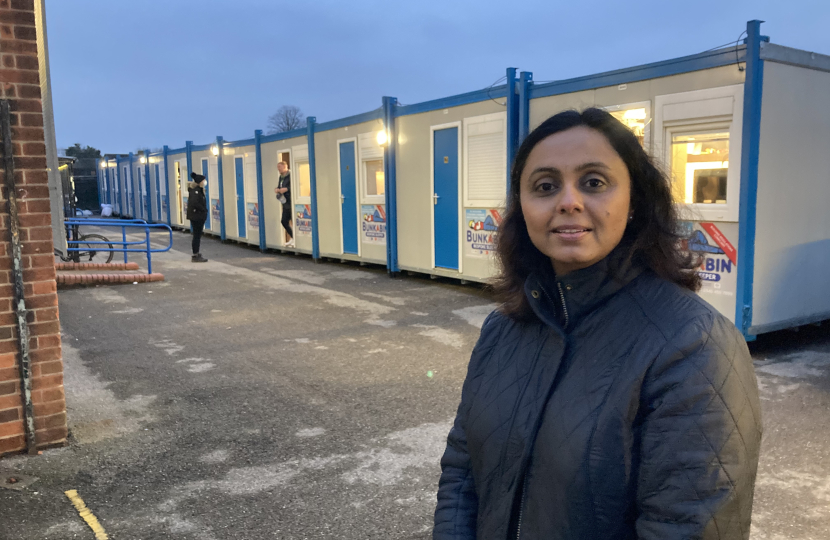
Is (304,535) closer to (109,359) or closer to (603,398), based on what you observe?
(603,398)

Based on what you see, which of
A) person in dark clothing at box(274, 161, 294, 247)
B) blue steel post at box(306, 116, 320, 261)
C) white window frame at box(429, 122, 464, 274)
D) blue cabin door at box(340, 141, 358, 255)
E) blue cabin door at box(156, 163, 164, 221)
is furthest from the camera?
blue cabin door at box(156, 163, 164, 221)

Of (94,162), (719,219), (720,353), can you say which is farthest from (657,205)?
(94,162)

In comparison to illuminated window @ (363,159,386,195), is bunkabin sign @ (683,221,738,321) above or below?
below

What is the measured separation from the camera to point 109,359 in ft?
22.2

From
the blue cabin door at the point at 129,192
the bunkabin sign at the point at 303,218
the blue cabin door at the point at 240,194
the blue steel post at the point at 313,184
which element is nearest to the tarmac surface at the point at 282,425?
the blue steel post at the point at 313,184

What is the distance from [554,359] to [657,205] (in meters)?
0.43

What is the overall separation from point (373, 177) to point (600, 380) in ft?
40.1

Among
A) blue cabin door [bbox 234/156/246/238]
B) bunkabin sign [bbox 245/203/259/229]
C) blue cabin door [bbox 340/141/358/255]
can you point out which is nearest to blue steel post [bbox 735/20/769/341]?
blue cabin door [bbox 340/141/358/255]

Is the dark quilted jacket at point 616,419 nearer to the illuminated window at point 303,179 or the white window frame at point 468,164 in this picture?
the white window frame at point 468,164

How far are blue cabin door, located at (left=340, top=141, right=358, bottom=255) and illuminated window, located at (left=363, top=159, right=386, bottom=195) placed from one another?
12.9 inches

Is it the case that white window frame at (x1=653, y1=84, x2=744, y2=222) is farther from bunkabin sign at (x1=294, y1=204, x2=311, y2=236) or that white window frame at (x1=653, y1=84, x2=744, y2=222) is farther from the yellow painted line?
bunkabin sign at (x1=294, y1=204, x2=311, y2=236)

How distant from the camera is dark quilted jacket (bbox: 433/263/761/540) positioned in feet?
4.04

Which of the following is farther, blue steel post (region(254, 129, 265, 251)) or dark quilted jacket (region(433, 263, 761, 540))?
blue steel post (region(254, 129, 265, 251))

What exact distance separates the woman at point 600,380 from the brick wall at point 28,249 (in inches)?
141
